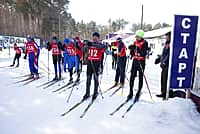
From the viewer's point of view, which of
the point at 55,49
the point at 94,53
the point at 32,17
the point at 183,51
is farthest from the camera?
the point at 32,17

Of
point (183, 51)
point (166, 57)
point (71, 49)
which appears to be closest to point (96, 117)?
point (183, 51)

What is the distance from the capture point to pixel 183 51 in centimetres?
539

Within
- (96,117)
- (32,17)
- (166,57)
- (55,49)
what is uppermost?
(32,17)

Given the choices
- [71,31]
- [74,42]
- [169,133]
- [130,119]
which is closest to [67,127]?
[130,119]

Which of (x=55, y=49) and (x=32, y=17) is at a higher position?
(x=32, y=17)

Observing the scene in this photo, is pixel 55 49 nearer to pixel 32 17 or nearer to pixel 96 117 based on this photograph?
pixel 96 117

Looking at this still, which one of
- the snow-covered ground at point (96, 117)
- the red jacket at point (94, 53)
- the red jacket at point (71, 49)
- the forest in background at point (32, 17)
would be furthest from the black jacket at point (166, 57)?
the forest in background at point (32, 17)

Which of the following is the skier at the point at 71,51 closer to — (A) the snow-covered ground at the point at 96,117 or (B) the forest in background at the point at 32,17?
(A) the snow-covered ground at the point at 96,117

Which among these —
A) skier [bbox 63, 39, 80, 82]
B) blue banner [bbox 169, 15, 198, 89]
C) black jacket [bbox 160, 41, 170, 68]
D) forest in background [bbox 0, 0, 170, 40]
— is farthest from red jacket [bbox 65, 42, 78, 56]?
forest in background [bbox 0, 0, 170, 40]

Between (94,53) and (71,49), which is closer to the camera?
(94,53)

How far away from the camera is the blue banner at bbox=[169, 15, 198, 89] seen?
5250 mm

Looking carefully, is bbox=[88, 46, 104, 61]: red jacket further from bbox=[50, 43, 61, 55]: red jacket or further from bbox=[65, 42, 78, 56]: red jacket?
bbox=[65, 42, 78, 56]: red jacket

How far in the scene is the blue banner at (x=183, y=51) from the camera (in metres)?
5.25

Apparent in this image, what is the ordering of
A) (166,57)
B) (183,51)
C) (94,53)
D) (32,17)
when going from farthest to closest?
1. (32,17)
2. (94,53)
3. (166,57)
4. (183,51)
